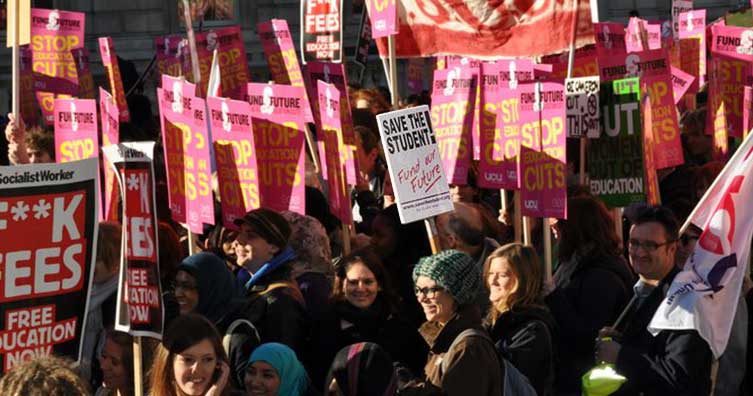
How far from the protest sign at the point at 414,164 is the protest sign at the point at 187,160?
97 cm

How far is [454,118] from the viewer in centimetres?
994

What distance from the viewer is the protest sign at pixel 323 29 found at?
13.7 meters

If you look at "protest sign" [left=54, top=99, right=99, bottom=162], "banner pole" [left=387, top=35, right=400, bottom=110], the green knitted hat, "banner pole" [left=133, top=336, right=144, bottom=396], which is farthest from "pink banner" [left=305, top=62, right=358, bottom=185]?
"banner pole" [left=133, top=336, right=144, bottom=396]

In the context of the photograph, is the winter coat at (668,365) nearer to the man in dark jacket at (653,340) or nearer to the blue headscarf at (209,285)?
the man in dark jacket at (653,340)

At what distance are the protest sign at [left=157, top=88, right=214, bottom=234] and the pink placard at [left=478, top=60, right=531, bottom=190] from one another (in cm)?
153

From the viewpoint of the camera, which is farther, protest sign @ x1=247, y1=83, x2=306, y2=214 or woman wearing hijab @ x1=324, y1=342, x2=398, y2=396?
protest sign @ x1=247, y1=83, x2=306, y2=214

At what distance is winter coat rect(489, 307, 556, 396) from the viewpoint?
686 centimetres

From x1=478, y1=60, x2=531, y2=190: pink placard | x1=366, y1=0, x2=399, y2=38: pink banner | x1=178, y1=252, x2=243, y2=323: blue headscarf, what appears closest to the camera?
x1=178, y1=252, x2=243, y2=323: blue headscarf

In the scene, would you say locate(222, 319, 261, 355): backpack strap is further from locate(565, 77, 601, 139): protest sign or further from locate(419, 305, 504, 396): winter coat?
locate(565, 77, 601, 139): protest sign

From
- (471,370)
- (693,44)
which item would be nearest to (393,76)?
(471,370)

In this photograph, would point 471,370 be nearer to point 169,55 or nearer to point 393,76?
point 393,76

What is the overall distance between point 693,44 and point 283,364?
8.52 metres

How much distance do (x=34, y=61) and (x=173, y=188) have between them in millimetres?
6564

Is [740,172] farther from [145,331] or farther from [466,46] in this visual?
[466,46]
